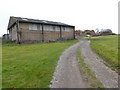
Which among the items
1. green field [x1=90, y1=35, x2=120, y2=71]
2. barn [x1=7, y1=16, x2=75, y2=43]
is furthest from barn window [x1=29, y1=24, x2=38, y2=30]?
green field [x1=90, y1=35, x2=120, y2=71]

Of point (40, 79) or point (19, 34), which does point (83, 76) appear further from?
point (19, 34)

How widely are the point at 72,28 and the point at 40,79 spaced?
31498 millimetres

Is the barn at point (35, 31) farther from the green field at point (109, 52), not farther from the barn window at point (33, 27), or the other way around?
the green field at point (109, 52)

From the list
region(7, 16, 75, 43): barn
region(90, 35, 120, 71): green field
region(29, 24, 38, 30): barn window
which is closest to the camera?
region(90, 35, 120, 71): green field

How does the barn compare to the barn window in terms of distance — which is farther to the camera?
the barn window

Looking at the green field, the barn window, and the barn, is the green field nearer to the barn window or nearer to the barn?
the barn

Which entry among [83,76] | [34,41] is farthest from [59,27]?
[83,76]

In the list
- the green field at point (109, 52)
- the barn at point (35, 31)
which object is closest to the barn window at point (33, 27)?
the barn at point (35, 31)

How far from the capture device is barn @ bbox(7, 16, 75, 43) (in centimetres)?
2317

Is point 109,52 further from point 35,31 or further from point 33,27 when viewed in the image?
point 33,27

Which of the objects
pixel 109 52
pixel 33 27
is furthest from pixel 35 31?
pixel 109 52

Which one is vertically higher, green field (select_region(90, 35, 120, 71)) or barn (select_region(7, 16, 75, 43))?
barn (select_region(7, 16, 75, 43))

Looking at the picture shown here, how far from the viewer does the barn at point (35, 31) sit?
23.2 meters

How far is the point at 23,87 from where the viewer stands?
4102 millimetres
